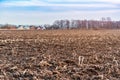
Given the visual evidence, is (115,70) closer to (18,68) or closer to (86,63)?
(86,63)

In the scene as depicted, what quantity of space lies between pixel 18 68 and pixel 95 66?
2.28 m

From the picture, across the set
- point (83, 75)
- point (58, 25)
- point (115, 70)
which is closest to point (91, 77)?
point (83, 75)

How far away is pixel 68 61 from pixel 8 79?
321 cm

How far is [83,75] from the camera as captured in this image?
839 centimetres

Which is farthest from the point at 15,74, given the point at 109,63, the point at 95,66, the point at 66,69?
the point at 109,63

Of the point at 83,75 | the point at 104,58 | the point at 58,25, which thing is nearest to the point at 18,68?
the point at 83,75

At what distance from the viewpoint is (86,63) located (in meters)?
10.2

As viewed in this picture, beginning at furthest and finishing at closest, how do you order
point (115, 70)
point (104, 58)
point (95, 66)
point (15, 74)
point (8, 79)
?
point (104, 58) → point (95, 66) → point (115, 70) → point (15, 74) → point (8, 79)

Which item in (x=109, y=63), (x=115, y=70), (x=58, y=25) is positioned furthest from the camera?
(x=58, y=25)

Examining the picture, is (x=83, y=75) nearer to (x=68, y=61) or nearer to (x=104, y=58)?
(x=68, y=61)

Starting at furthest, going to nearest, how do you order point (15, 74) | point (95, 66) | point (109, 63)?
point (109, 63)
point (95, 66)
point (15, 74)

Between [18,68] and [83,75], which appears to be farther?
[18,68]

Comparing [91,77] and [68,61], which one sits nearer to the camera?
[91,77]

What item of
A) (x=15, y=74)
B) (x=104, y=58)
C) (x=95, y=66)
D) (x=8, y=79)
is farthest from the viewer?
(x=104, y=58)
